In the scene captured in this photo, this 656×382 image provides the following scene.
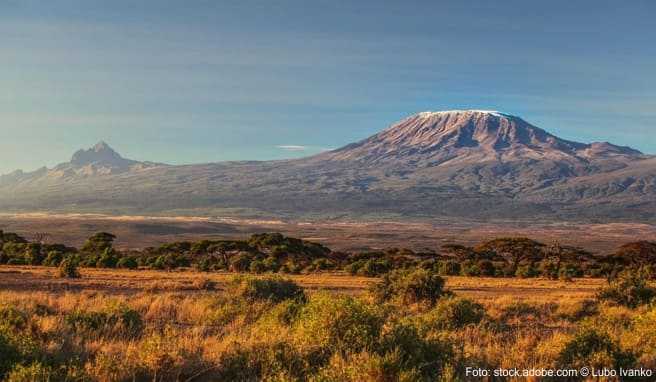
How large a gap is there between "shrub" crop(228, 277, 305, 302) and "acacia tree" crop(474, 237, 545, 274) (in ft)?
133

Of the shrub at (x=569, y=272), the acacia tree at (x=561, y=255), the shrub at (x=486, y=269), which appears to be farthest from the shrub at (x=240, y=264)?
the acacia tree at (x=561, y=255)

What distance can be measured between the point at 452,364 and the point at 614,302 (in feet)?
41.1

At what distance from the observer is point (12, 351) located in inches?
301

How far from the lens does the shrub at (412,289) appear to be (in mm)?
17859

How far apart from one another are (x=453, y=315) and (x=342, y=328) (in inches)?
196

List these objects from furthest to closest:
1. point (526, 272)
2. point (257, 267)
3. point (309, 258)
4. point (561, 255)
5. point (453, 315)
Answer: point (561, 255) → point (309, 258) → point (526, 272) → point (257, 267) → point (453, 315)

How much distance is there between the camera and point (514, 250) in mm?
56156

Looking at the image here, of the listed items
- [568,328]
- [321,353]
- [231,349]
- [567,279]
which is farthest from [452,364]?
[567,279]

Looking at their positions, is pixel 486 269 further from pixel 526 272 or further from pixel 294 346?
pixel 294 346

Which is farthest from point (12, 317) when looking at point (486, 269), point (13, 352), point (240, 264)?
point (486, 269)

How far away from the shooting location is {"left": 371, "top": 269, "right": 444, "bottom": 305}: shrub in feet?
58.6

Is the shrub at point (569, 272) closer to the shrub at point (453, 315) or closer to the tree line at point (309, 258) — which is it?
the tree line at point (309, 258)

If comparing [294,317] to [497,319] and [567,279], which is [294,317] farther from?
[567,279]

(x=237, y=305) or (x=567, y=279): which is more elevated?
(x=237, y=305)
